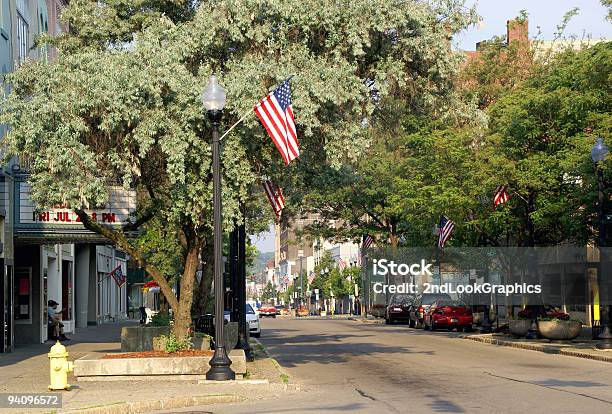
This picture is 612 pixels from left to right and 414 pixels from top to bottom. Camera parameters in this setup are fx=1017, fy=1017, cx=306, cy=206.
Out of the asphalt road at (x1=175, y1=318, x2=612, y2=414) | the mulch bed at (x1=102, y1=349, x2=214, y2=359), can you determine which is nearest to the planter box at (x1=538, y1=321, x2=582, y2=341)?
the asphalt road at (x1=175, y1=318, x2=612, y2=414)

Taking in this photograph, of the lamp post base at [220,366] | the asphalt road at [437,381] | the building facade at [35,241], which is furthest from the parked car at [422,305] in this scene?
the lamp post base at [220,366]

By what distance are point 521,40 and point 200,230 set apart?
38353mm

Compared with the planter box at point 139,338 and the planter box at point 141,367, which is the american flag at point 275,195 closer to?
the planter box at point 139,338

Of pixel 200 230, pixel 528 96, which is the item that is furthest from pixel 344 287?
pixel 200 230

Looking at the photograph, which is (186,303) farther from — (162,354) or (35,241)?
(35,241)

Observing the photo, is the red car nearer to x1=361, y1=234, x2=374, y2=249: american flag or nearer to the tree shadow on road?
the tree shadow on road

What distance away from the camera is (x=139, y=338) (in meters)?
24.2

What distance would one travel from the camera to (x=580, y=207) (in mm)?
34469

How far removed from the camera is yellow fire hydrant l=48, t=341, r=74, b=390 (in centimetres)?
1767

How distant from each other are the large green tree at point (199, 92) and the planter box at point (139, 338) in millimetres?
1802

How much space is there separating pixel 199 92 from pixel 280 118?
2.11m

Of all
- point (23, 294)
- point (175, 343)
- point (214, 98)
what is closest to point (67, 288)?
point (23, 294)

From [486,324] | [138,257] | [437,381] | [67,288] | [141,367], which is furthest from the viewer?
[67,288]

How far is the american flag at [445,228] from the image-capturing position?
139 ft
